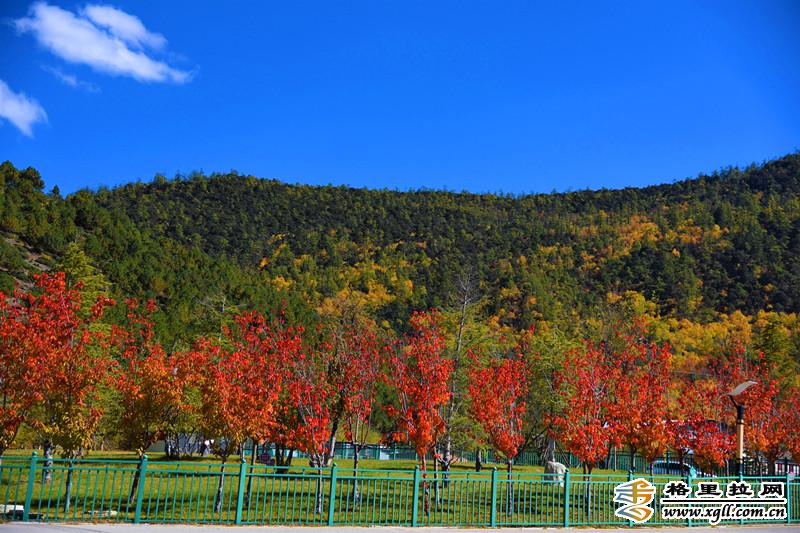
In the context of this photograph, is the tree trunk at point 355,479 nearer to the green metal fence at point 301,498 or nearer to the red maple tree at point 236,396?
the green metal fence at point 301,498

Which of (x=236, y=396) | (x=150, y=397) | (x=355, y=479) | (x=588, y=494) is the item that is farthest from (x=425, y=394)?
(x=150, y=397)

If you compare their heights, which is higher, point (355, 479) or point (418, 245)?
point (418, 245)

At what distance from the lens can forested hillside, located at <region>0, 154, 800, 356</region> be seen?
65.5 meters

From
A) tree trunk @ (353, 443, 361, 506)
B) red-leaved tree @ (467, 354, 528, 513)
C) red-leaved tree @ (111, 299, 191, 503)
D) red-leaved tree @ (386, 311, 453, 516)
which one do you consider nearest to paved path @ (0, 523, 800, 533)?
tree trunk @ (353, 443, 361, 506)

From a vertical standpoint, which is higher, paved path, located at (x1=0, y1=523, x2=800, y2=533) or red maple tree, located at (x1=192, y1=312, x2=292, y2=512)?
red maple tree, located at (x1=192, y1=312, x2=292, y2=512)

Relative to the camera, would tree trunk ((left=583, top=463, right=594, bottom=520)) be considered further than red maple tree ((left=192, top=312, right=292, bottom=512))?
No

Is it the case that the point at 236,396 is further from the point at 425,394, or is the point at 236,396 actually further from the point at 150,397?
the point at 425,394

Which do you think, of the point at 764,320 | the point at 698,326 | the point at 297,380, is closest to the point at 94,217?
the point at 297,380

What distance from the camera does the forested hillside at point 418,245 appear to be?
215 ft

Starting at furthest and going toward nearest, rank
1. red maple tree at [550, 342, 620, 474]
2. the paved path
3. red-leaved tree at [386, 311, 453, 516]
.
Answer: red maple tree at [550, 342, 620, 474]
red-leaved tree at [386, 311, 453, 516]
the paved path

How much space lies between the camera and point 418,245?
128 metres

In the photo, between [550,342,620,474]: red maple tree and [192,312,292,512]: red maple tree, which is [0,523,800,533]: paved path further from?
[192,312,292,512]: red maple tree

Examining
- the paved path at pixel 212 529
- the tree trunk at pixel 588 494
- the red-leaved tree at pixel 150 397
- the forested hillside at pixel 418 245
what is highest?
the forested hillside at pixel 418 245

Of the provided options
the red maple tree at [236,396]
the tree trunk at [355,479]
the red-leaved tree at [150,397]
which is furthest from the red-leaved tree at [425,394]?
the red-leaved tree at [150,397]
